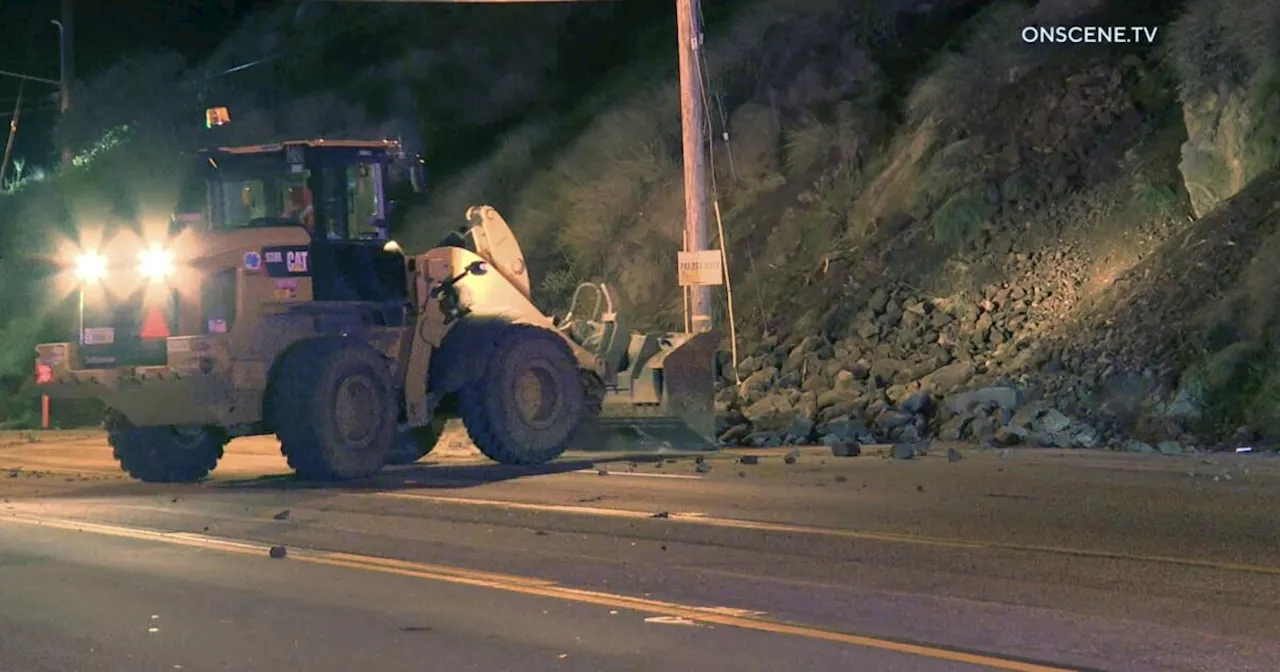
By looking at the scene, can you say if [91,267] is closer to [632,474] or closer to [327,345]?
[327,345]

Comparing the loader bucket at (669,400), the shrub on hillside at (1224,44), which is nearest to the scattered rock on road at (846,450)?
the loader bucket at (669,400)

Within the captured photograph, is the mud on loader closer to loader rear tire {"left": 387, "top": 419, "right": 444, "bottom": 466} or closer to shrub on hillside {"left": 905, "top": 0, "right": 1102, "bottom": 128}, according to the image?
loader rear tire {"left": 387, "top": 419, "right": 444, "bottom": 466}

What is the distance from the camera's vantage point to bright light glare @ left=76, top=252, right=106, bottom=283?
1866 centimetres

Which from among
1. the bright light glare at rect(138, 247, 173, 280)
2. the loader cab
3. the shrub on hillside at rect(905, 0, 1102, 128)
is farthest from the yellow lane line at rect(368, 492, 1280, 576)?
the shrub on hillside at rect(905, 0, 1102, 128)

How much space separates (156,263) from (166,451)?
2.51 meters

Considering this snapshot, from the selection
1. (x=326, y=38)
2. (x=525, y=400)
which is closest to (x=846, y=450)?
(x=525, y=400)

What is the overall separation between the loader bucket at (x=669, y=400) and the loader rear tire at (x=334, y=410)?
10.7 feet

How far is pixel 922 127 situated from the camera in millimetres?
28641

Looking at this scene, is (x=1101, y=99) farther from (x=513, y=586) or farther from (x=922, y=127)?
(x=513, y=586)

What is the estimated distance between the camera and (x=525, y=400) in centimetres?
1969

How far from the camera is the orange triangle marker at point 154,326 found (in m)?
18.0

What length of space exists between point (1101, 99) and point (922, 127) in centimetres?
307

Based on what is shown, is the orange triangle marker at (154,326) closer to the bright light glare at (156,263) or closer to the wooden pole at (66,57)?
the bright light glare at (156,263)
